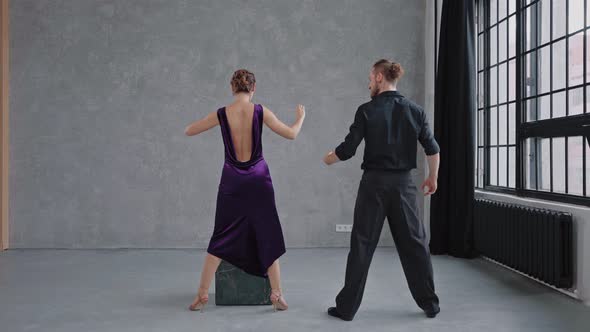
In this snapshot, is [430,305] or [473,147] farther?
[473,147]

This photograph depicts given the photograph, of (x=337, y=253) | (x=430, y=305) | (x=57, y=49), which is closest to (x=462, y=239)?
(x=337, y=253)

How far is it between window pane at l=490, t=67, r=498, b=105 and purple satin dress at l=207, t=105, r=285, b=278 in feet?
8.68

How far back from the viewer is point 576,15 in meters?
3.71

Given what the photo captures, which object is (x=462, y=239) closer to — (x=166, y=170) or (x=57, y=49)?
(x=166, y=170)

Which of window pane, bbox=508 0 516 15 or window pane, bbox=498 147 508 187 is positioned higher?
window pane, bbox=508 0 516 15

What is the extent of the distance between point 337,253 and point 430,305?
227 cm

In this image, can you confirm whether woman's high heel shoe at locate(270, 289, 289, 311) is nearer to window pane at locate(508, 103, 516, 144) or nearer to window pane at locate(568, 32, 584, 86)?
window pane at locate(568, 32, 584, 86)

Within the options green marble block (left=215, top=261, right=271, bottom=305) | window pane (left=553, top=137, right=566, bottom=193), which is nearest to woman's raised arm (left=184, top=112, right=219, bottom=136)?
green marble block (left=215, top=261, right=271, bottom=305)

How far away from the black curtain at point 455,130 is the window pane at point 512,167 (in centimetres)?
31

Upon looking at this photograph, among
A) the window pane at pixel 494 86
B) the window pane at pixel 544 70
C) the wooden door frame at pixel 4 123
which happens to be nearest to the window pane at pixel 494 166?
the window pane at pixel 494 86

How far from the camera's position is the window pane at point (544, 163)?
4.14 metres

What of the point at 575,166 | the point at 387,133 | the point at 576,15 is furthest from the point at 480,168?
the point at 387,133

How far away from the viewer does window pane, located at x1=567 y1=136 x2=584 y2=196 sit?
3679 mm

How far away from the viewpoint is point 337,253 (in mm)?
5367
